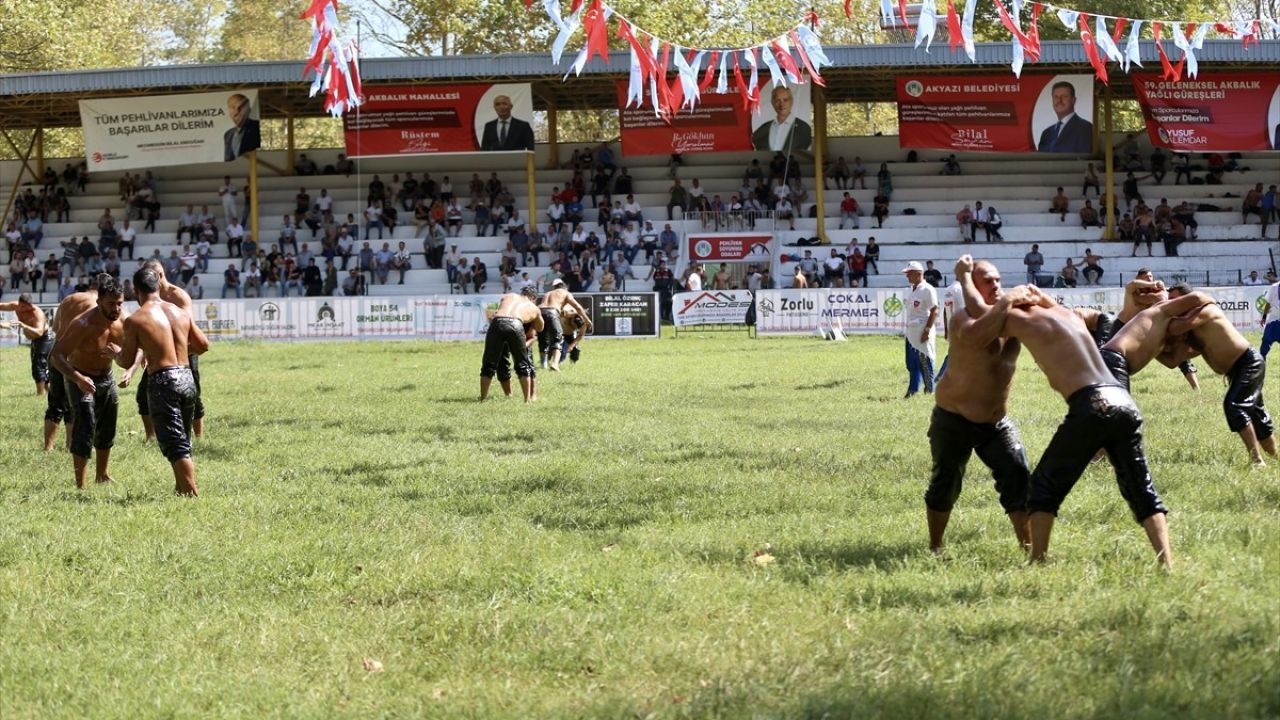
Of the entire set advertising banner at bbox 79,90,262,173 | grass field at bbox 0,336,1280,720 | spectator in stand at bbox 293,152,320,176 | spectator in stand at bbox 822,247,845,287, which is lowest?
grass field at bbox 0,336,1280,720

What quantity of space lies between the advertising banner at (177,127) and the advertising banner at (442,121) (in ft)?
10.0

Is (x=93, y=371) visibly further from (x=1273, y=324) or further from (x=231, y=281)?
(x=231, y=281)

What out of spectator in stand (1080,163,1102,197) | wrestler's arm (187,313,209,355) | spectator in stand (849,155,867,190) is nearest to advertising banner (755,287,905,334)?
spectator in stand (849,155,867,190)

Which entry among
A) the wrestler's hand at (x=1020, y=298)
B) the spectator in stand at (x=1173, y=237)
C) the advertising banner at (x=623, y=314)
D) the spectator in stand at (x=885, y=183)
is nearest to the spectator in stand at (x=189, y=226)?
the advertising banner at (x=623, y=314)

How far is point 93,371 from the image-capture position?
1137 centimetres

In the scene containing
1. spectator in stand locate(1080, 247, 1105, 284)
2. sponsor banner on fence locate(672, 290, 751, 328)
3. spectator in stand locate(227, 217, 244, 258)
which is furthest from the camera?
spectator in stand locate(227, 217, 244, 258)

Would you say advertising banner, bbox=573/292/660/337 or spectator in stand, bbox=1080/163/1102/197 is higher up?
spectator in stand, bbox=1080/163/1102/197

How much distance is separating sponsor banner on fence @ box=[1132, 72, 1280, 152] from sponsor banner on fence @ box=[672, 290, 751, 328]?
40.7 feet

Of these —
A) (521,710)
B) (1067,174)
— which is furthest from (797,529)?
(1067,174)

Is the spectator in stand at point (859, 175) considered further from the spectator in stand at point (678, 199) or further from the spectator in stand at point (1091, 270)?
the spectator in stand at point (1091, 270)

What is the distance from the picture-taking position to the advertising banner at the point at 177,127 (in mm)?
39562

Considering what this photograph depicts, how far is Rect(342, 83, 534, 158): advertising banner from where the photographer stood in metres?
38.7

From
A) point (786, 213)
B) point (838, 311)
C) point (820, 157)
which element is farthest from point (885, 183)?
point (838, 311)

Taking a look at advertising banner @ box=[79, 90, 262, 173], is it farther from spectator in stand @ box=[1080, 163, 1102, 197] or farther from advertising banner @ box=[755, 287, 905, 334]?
spectator in stand @ box=[1080, 163, 1102, 197]
